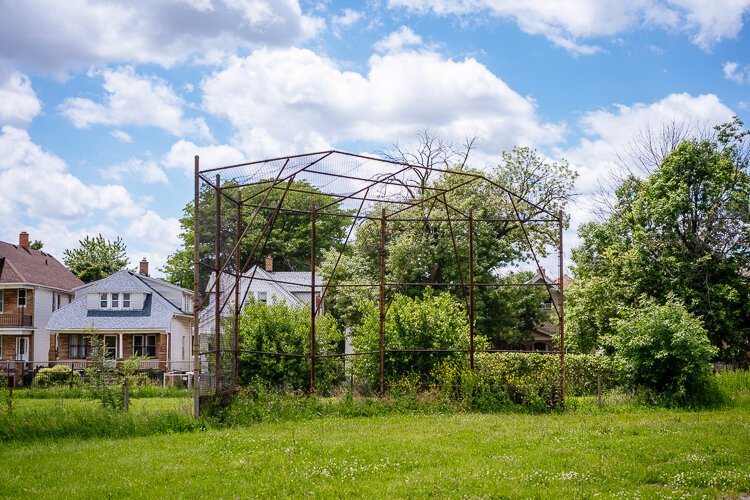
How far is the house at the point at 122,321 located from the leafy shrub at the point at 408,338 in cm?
2345

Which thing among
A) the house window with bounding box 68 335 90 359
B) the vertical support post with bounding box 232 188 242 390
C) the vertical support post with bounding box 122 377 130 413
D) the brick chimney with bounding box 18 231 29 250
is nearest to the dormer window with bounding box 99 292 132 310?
the house window with bounding box 68 335 90 359

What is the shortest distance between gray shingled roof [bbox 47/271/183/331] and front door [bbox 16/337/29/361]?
3.85m

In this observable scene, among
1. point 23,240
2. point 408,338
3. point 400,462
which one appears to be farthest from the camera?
point 23,240

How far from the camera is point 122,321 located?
135 feet

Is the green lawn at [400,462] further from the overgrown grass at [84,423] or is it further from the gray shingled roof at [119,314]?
the gray shingled roof at [119,314]

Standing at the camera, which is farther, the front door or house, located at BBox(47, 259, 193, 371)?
the front door

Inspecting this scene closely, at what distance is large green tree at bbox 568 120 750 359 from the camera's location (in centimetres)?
2616

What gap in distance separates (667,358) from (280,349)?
33.7 feet

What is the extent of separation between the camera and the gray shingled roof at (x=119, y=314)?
40.9 m

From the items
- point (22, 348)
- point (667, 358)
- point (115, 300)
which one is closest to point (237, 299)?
point (667, 358)

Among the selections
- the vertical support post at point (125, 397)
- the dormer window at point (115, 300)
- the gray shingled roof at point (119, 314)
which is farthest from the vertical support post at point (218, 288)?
the dormer window at point (115, 300)

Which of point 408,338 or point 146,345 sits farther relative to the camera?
point 146,345

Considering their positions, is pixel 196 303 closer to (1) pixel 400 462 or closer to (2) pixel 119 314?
(1) pixel 400 462

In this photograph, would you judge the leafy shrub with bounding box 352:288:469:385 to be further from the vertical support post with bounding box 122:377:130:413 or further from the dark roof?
the dark roof
